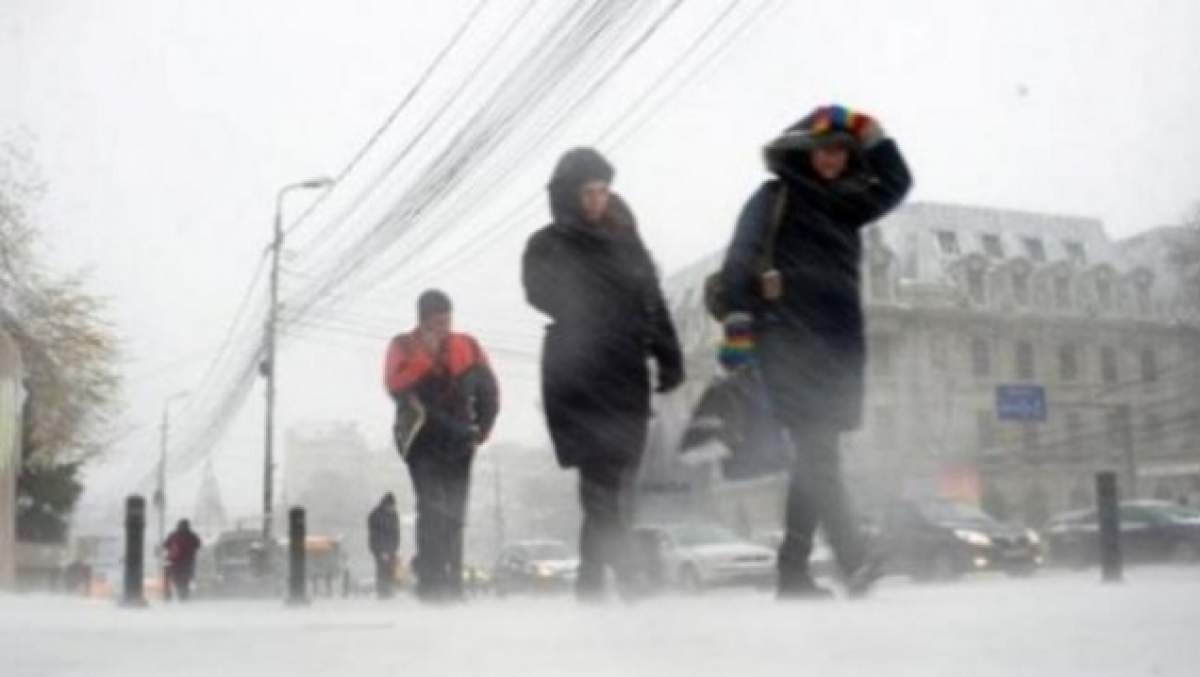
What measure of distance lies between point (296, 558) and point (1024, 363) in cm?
267

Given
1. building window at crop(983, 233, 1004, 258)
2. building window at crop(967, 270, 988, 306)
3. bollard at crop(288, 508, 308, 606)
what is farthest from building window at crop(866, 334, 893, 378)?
bollard at crop(288, 508, 308, 606)

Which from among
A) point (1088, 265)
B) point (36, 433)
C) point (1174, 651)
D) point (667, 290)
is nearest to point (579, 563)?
point (667, 290)

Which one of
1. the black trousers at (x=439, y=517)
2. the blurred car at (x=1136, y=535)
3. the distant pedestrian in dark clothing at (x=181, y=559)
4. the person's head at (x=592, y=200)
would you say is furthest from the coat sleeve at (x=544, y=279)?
the distant pedestrian in dark clothing at (x=181, y=559)

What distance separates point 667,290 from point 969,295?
168 cm

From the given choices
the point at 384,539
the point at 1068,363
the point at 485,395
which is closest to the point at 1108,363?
the point at 1068,363

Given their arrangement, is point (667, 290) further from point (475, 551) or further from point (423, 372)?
point (475, 551)

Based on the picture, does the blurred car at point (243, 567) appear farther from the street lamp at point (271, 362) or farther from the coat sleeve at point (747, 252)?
the coat sleeve at point (747, 252)

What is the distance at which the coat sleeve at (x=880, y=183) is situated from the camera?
3.21 meters

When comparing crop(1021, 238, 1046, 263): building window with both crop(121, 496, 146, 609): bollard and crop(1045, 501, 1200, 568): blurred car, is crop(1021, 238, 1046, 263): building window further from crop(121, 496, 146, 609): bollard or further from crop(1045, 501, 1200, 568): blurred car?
crop(121, 496, 146, 609): bollard

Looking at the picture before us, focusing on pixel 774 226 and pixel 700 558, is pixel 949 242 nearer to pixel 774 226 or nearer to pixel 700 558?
pixel 700 558

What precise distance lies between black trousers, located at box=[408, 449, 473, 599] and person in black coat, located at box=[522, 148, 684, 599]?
0.88 m

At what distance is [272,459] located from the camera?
4844mm

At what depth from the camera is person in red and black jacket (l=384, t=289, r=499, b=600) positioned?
13.4 ft

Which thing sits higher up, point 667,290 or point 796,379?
point 667,290
